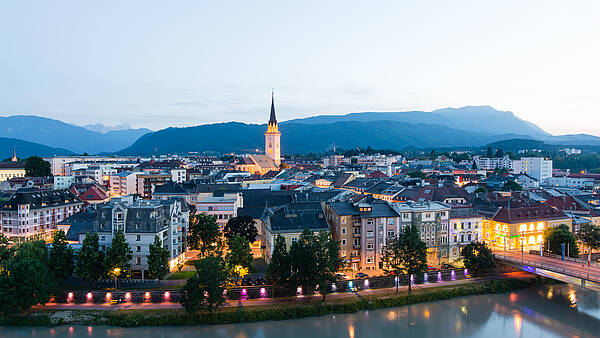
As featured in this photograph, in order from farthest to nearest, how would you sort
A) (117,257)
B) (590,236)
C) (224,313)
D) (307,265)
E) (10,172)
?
(10,172) < (590,236) < (117,257) < (307,265) < (224,313)

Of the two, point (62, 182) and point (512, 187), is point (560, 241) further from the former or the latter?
point (62, 182)

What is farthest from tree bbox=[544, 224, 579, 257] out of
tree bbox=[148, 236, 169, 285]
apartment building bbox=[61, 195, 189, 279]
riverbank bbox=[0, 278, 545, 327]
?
apartment building bbox=[61, 195, 189, 279]

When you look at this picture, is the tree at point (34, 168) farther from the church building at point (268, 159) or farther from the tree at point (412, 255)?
the tree at point (412, 255)

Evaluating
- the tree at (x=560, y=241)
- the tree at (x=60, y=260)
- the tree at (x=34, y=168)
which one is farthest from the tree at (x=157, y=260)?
the tree at (x=34, y=168)

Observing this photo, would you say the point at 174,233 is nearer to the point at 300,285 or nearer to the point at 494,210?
the point at 300,285

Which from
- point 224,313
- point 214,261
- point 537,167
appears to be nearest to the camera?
point 214,261

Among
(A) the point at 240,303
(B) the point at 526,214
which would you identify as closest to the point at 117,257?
(A) the point at 240,303
